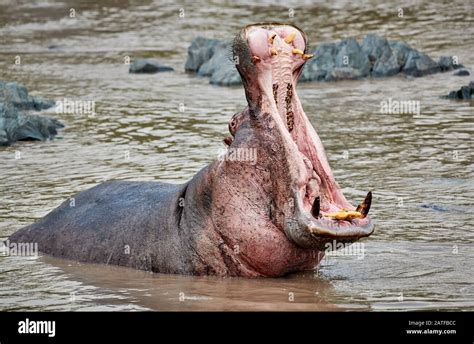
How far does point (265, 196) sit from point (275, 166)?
196 millimetres

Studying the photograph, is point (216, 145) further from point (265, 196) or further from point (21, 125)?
point (265, 196)

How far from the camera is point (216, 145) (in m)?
12.2

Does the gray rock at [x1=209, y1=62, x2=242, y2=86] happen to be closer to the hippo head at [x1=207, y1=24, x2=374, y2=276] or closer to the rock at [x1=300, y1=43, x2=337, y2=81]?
the rock at [x1=300, y1=43, x2=337, y2=81]

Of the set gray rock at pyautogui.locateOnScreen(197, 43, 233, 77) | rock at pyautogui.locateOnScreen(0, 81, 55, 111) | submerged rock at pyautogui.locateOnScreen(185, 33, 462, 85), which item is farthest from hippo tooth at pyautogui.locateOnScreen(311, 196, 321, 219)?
gray rock at pyautogui.locateOnScreen(197, 43, 233, 77)

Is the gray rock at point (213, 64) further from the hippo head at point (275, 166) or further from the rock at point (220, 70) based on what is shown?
the hippo head at point (275, 166)

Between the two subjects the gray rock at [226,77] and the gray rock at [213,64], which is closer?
the gray rock at [226,77]

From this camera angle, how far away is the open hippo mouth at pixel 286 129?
23.3 ft

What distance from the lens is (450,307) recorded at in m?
6.70

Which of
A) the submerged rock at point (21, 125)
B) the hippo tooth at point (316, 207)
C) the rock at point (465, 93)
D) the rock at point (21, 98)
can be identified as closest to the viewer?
the hippo tooth at point (316, 207)

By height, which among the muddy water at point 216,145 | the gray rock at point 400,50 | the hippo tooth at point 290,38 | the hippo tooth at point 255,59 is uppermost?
the hippo tooth at point 290,38

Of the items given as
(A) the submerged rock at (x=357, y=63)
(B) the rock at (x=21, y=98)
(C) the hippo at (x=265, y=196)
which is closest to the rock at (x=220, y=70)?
(A) the submerged rock at (x=357, y=63)

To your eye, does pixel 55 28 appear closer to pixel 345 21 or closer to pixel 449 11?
pixel 345 21

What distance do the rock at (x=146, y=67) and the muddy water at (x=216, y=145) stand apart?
239 mm

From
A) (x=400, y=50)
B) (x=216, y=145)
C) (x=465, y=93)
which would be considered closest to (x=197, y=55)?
(x=400, y=50)
